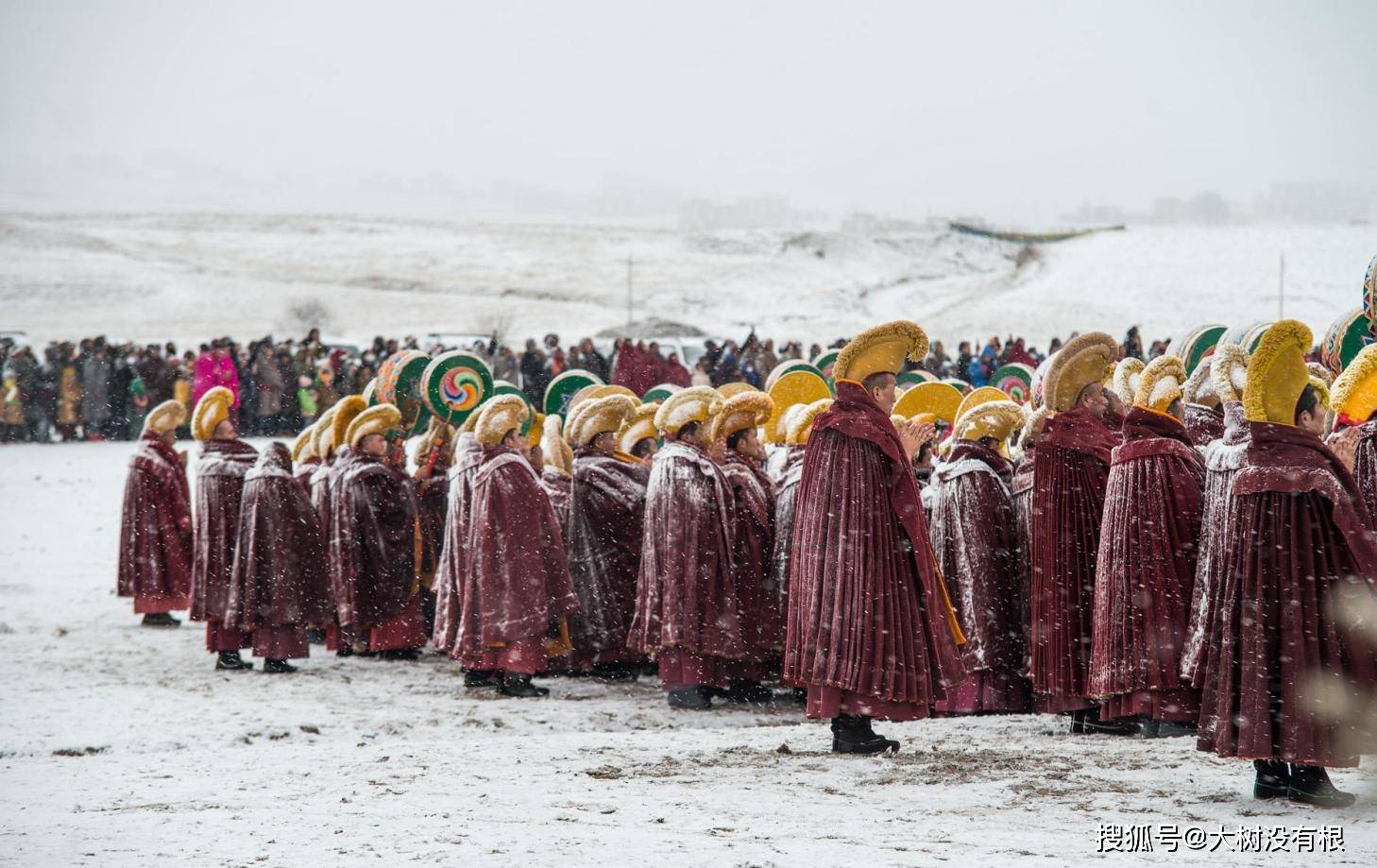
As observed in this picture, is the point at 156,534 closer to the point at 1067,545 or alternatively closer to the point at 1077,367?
the point at 1067,545

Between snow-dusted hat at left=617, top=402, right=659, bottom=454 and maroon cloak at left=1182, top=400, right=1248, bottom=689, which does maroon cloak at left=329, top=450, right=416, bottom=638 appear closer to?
snow-dusted hat at left=617, top=402, right=659, bottom=454

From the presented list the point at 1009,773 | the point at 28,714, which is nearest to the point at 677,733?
the point at 1009,773

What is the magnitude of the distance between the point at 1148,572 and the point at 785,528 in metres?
3.02

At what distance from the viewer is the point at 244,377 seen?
2553 cm

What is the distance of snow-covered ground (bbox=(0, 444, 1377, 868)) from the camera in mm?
5316

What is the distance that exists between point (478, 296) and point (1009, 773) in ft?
170

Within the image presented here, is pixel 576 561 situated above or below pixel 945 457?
below

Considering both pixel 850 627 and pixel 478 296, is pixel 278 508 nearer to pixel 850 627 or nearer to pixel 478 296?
pixel 850 627

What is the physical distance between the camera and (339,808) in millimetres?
6066

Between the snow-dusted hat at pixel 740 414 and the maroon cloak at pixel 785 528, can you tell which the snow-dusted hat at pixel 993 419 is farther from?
the snow-dusted hat at pixel 740 414

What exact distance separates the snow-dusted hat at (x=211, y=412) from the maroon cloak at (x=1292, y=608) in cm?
820

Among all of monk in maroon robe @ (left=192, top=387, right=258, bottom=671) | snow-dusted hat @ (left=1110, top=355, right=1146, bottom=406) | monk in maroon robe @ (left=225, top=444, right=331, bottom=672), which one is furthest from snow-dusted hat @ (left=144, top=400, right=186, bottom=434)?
snow-dusted hat @ (left=1110, top=355, right=1146, bottom=406)

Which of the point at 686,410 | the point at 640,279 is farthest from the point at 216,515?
the point at 640,279

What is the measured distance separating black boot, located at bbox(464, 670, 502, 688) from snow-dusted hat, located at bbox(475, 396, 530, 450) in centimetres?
152
